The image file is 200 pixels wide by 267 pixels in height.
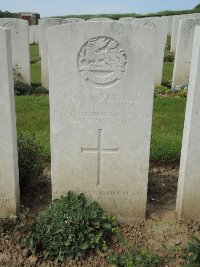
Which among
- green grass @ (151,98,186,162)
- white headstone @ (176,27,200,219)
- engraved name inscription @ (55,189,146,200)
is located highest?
white headstone @ (176,27,200,219)

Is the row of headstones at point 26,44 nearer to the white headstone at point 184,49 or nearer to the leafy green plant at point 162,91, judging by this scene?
the white headstone at point 184,49

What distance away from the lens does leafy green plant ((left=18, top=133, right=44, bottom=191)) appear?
4035mm

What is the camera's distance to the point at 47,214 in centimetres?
341

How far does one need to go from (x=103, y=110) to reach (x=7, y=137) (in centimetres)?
95

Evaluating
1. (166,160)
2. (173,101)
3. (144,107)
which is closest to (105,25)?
(144,107)

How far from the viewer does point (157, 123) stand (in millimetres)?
6281

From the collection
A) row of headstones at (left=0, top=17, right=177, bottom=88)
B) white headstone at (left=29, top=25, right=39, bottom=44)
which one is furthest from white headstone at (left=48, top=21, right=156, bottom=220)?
white headstone at (left=29, top=25, right=39, bottom=44)

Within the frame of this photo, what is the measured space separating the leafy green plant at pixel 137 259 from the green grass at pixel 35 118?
2141mm

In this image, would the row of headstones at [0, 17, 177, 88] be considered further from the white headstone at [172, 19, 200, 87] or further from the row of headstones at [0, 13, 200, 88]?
the white headstone at [172, 19, 200, 87]

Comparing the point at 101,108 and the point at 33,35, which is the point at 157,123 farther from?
the point at 33,35

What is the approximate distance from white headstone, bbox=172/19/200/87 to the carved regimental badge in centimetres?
644

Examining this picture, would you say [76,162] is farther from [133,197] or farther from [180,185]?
[180,185]

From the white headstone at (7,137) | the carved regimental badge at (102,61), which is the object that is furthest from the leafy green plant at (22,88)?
the carved regimental badge at (102,61)

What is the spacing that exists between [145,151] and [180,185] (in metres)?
0.52
